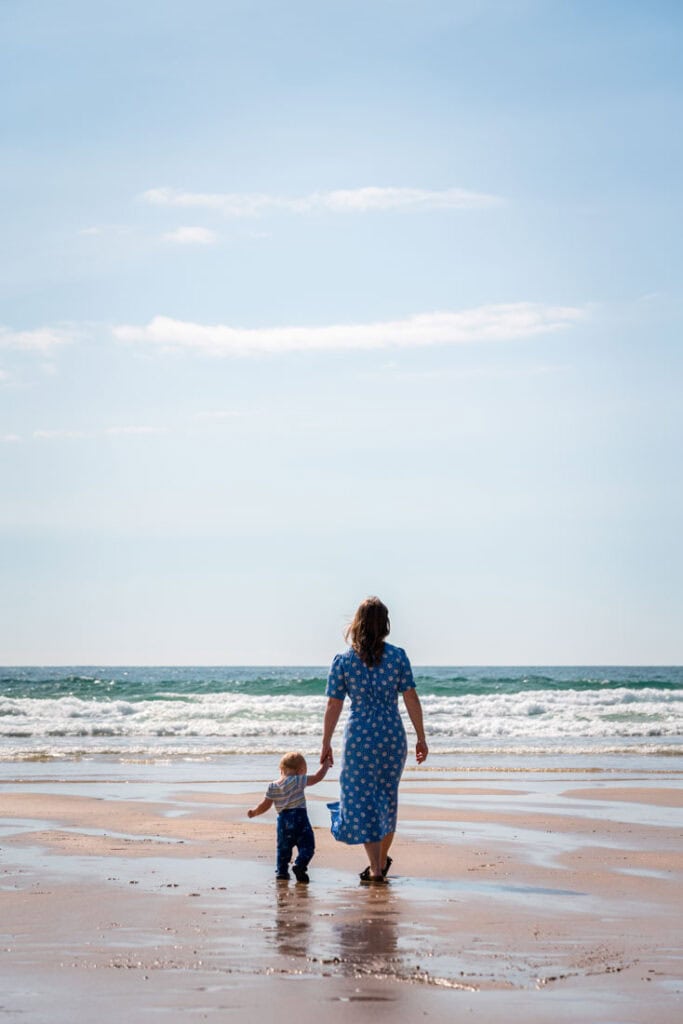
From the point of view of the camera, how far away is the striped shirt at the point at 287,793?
779 centimetres

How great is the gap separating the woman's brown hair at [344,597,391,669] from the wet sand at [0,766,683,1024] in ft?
4.77

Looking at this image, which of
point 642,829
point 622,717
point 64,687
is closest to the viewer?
point 642,829

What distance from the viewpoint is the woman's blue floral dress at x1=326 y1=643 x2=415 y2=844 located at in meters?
7.67

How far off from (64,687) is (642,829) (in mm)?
41576

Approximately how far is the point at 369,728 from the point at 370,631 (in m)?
0.64

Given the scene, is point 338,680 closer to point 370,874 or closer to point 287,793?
point 287,793

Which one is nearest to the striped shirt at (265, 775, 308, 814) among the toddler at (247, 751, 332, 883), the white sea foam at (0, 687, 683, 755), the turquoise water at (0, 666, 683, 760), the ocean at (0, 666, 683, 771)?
the toddler at (247, 751, 332, 883)

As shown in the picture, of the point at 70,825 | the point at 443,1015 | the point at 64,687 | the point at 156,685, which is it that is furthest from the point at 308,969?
the point at 156,685

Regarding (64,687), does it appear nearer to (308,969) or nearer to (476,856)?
(476,856)

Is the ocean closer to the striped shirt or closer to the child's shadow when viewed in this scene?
the striped shirt

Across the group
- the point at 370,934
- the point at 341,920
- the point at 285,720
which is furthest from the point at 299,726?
the point at 370,934

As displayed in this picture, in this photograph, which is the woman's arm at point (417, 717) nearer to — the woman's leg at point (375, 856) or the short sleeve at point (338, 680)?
the short sleeve at point (338, 680)

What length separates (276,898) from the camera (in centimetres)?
680

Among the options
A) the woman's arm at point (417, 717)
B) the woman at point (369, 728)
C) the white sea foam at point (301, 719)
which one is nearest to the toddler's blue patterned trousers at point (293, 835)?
the woman at point (369, 728)
